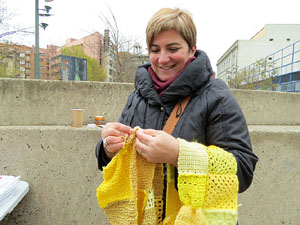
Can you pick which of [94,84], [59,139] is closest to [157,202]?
[59,139]

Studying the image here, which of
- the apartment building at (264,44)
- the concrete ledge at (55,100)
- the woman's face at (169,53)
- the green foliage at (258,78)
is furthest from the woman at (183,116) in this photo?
the apartment building at (264,44)

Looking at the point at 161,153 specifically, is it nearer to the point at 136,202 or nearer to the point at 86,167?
the point at 136,202

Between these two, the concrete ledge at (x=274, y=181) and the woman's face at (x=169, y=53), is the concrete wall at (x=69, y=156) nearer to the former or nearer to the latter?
the concrete ledge at (x=274, y=181)

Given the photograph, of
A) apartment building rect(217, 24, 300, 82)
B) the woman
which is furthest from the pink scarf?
apartment building rect(217, 24, 300, 82)

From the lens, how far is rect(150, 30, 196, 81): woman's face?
39.1 inches

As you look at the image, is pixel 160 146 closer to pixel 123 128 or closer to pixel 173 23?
pixel 123 128

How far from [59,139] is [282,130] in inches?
93.3

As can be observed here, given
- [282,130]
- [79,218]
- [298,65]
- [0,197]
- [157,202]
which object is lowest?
[79,218]

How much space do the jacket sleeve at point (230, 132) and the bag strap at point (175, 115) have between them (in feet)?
0.38

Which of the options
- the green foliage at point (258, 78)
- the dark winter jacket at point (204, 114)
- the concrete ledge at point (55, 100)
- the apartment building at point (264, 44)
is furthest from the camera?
the apartment building at point (264, 44)

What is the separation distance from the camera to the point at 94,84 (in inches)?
89.3

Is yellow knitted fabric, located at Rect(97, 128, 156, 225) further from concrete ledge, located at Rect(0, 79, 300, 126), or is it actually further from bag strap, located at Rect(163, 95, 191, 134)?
concrete ledge, located at Rect(0, 79, 300, 126)

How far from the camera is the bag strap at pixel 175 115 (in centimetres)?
99

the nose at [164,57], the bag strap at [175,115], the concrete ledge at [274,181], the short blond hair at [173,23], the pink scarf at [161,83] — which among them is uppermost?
the short blond hair at [173,23]
